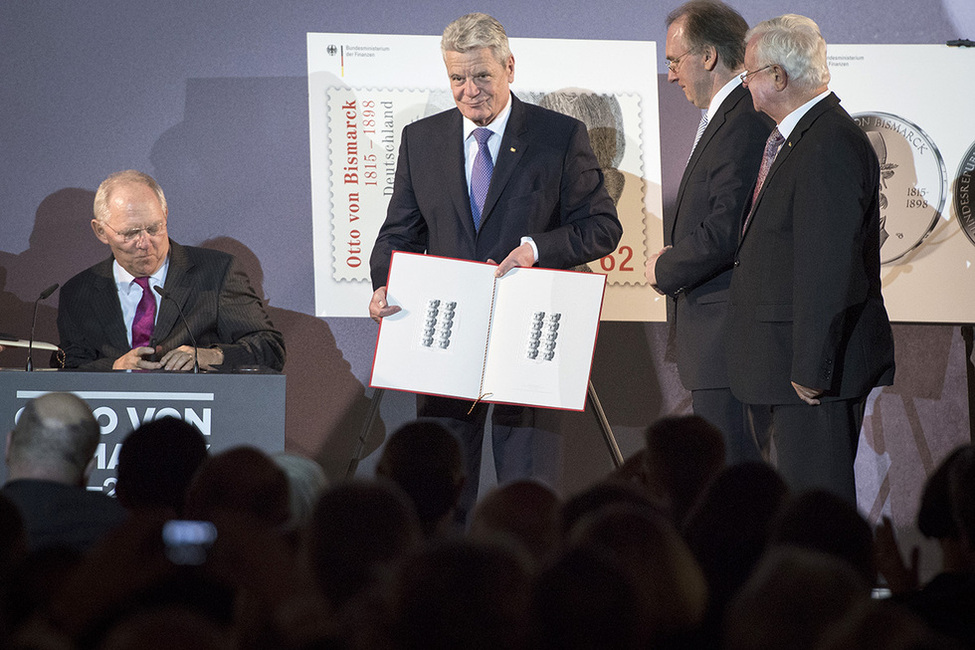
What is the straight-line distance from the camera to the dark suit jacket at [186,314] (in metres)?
3.63

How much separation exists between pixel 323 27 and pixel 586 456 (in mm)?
2235

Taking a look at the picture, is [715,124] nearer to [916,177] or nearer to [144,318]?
[916,177]

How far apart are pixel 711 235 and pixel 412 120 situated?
1.66 meters

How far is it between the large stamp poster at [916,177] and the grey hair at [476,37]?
1826 mm

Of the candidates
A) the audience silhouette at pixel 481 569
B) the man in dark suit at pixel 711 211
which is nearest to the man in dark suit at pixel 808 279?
the man in dark suit at pixel 711 211

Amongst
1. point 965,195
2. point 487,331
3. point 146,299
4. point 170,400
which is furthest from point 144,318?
point 965,195

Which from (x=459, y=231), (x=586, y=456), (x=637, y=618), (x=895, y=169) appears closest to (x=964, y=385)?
(x=895, y=169)

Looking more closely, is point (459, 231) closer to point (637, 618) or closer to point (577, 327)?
point (577, 327)

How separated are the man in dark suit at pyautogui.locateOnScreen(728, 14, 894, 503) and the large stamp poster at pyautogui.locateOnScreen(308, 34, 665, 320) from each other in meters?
1.43

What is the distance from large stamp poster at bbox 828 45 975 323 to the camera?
14.8 ft

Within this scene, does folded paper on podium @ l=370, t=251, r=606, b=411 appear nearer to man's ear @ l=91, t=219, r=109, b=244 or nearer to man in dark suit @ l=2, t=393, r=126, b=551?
man's ear @ l=91, t=219, r=109, b=244

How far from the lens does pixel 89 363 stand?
11.8 feet

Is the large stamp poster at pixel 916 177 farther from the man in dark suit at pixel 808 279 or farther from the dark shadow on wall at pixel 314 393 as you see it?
the dark shadow on wall at pixel 314 393

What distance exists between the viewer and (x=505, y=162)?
345cm
